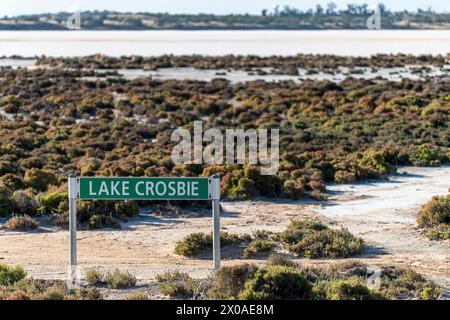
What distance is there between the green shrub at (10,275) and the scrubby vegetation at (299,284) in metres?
1.68

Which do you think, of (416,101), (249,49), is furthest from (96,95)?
(249,49)

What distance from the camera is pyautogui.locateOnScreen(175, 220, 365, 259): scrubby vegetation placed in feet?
40.7

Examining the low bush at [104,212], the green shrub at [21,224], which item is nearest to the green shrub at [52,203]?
the low bush at [104,212]

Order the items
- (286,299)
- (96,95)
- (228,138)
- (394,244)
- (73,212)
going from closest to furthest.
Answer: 1. (286,299)
2. (73,212)
3. (394,244)
4. (228,138)
5. (96,95)

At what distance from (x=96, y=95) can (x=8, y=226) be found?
29.1 m

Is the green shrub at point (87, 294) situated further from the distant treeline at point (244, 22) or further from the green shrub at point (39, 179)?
the distant treeline at point (244, 22)

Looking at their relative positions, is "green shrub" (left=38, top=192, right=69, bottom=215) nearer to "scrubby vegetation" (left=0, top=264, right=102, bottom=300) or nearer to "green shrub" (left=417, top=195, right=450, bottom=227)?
"scrubby vegetation" (left=0, top=264, right=102, bottom=300)

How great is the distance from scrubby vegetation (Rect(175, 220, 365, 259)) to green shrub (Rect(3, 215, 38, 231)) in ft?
10.7

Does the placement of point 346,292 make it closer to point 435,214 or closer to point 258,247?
point 258,247

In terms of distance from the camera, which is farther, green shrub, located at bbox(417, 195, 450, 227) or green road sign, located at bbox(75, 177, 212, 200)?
green shrub, located at bbox(417, 195, 450, 227)

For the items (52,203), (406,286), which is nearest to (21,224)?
(52,203)

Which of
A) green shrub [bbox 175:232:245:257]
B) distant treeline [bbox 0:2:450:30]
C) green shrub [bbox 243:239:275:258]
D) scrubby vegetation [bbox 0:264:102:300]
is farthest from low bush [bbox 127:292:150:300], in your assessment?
distant treeline [bbox 0:2:450:30]

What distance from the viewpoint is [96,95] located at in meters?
43.4
